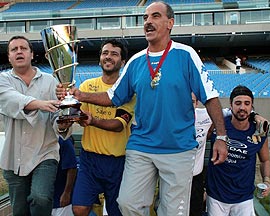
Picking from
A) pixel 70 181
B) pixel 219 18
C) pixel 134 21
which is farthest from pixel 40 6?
pixel 70 181

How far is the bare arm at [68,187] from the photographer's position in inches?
134

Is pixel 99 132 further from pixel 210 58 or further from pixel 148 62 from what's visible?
pixel 210 58

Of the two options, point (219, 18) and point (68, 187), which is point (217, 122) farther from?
Result: point (219, 18)

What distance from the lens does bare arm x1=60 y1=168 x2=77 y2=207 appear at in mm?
3407

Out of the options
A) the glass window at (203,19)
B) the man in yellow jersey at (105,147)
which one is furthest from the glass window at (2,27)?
the man in yellow jersey at (105,147)

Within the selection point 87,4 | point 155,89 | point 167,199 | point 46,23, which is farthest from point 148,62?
point 87,4

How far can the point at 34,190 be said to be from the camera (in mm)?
2857

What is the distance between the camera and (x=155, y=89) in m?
2.65

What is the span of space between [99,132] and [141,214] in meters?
0.78

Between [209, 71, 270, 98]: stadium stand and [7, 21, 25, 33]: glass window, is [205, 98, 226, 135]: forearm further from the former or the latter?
[7, 21, 25, 33]: glass window

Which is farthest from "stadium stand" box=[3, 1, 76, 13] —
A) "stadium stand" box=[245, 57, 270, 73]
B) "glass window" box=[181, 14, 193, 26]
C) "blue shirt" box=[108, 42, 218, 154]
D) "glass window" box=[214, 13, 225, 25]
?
"blue shirt" box=[108, 42, 218, 154]

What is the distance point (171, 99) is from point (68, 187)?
137 centimetres

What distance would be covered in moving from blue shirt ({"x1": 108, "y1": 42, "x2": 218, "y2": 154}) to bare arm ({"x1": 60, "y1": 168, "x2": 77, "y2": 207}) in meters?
0.89

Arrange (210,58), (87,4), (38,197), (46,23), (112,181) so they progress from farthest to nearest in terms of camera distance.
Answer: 1. (87,4)
2. (210,58)
3. (46,23)
4. (112,181)
5. (38,197)
